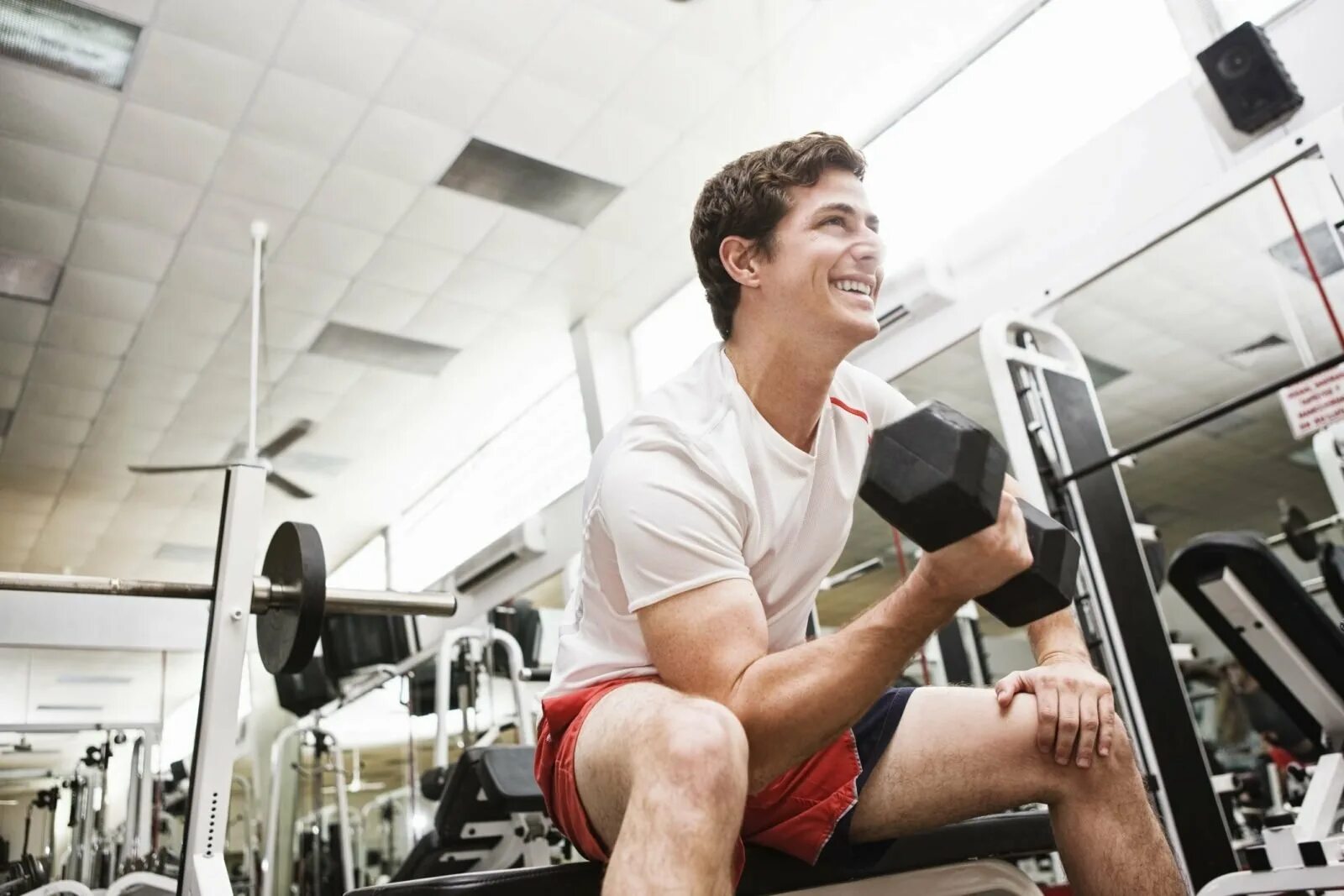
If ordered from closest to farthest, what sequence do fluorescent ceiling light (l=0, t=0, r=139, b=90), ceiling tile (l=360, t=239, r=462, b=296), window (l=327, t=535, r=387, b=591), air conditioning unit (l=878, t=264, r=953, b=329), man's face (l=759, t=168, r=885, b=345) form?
man's face (l=759, t=168, r=885, b=345) → fluorescent ceiling light (l=0, t=0, r=139, b=90) → air conditioning unit (l=878, t=264, r=953, b=329) → ceiling tile (l=360, t=239, r=462, b=296) → window (l=327, t=535, r=387, b=591)

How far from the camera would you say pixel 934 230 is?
14.5ft

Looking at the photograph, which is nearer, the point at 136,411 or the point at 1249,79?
the point at 1249,79

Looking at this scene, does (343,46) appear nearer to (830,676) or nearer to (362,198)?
(362,198)

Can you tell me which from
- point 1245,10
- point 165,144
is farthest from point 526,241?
point 1245,10

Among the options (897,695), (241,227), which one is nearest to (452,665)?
(241,227)

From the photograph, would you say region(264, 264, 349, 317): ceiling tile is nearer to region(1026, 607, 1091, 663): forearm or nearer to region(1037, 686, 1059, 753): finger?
region(1026, 607, 1091, 663): forearm

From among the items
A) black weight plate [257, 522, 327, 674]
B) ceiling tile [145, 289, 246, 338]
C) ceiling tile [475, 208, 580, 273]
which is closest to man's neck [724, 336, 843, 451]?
black weight plate [257, 522, 327, 674]

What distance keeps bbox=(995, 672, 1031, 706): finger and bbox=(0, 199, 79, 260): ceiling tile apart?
16.1 ft

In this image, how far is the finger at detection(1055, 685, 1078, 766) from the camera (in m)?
1.08

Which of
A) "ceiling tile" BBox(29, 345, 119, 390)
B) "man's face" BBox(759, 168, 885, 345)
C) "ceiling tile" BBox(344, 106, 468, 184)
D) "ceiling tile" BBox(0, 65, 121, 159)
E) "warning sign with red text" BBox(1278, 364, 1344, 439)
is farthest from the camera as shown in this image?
"ceiling tile" BBox(29, 345, 119, 390)

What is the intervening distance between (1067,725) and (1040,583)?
258 mm

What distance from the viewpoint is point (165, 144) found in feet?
14.0

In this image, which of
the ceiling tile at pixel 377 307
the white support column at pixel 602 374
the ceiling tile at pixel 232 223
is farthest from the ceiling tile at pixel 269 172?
the white support column at pixel 602 374

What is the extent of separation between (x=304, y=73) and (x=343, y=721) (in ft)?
22.1
